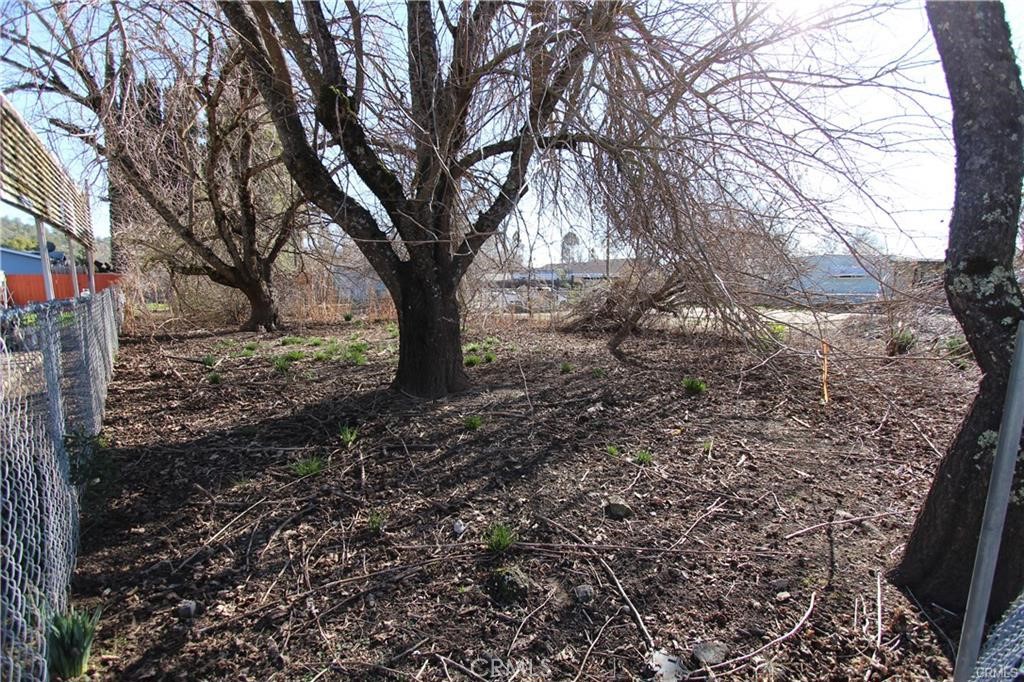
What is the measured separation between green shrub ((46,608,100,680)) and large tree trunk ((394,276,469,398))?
3473 millimetres

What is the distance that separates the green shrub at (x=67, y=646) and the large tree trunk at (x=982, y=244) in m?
3.75

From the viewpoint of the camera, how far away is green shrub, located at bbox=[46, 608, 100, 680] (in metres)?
2.15

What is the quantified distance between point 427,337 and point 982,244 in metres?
4.22

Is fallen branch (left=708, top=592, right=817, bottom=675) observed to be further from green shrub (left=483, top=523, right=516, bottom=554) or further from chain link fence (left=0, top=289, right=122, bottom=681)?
chain link fence (left=0, top=289, right=122, bottom=681)

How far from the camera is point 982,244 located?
2445 mm

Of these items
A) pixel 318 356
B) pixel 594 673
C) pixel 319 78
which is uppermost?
pixel 319 78

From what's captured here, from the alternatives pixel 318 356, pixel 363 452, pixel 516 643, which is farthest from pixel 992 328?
pixel 318 356

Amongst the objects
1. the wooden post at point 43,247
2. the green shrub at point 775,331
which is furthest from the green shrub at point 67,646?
the wooden post at point 43,247

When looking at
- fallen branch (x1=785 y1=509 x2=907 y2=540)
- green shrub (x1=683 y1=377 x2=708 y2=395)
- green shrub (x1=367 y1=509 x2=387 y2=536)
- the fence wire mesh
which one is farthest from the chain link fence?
green shrub (x1=683 y1=377 x2=708 y2=395)

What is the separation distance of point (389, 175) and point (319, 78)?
903 millimetres

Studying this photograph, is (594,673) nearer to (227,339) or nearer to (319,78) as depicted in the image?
(319,78)

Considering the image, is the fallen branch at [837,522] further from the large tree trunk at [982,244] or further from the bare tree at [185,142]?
the bare tree at [185,142]

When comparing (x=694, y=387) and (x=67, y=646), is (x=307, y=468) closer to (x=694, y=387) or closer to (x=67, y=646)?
(x=67, y=646)

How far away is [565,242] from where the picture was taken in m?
4.21
